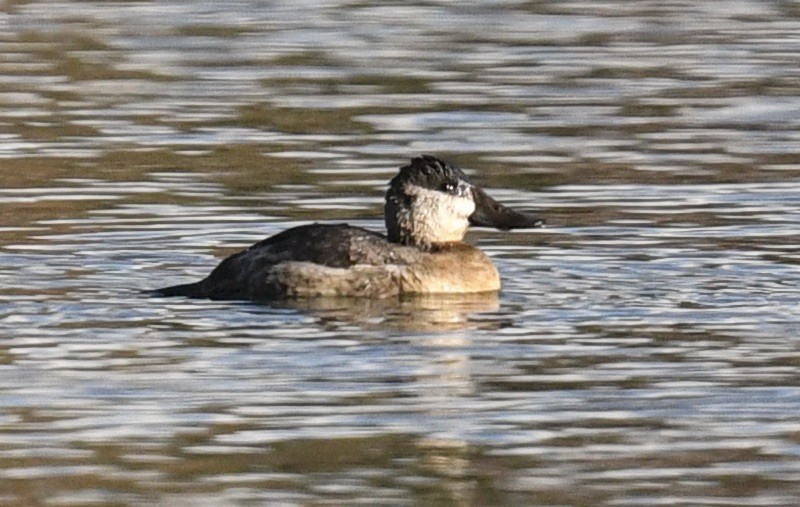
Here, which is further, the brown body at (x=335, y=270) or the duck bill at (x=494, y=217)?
the duck bill at (x=494, y=217)

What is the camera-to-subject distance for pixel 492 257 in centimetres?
1333

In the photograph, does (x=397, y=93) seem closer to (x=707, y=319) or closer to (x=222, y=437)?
(x=707, y=319)

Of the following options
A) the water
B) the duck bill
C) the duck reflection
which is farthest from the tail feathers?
the duck bill

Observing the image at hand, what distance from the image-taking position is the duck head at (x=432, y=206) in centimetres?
1265

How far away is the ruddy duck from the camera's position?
11945 mm

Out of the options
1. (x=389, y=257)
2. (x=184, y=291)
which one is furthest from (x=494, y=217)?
(x=184, y=291)

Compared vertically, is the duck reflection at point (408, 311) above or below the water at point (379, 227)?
below

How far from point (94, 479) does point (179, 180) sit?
24.3 feet

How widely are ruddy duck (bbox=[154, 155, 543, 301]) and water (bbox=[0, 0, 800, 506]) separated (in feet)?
0.57

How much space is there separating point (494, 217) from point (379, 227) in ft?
5.20

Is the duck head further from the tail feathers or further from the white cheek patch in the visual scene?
the tail feathers

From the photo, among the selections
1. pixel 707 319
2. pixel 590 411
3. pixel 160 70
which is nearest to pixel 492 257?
pixel 707 319

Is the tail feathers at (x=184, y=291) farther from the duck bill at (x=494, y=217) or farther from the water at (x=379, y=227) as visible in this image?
the duck bill at (x=494, y=217)

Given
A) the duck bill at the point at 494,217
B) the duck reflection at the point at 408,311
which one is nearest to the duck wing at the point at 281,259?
the duck reflection at the point at 408,311
